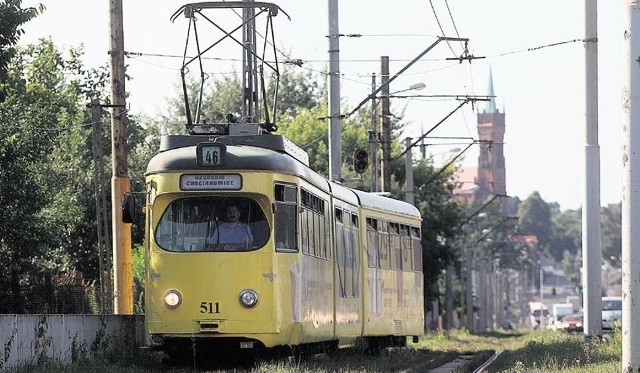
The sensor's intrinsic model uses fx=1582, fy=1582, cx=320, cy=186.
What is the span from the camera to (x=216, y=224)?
2045cm

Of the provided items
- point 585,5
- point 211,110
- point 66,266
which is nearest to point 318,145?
point 211,110

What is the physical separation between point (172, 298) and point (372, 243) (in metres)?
8.38

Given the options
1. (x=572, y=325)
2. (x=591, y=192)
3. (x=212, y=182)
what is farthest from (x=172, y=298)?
(x=572, y=325)

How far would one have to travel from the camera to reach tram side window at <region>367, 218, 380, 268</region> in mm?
27953

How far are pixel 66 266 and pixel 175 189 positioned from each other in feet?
69.8

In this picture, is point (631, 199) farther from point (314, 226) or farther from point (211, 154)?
point (314, 226)

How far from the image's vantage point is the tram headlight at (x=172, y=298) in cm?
2034

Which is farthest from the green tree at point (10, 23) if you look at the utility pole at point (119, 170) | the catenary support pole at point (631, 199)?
the catenary support pole at point (631, 199)

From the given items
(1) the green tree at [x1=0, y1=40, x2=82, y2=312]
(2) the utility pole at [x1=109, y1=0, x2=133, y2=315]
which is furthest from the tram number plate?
(1) the green tree at [x1=0, y1=40, x2=82, y2=312]

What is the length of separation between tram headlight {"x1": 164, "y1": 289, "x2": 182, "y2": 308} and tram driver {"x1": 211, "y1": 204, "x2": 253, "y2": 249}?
0.81 metres

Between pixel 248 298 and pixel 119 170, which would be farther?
pixel 119 170

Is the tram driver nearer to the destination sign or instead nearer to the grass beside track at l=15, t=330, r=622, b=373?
the destination sign

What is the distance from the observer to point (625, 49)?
16.7 m

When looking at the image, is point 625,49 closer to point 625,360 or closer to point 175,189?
point 625,360
